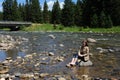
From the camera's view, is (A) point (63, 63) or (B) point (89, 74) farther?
(A) point (63, 63)

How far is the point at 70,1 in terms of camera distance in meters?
130

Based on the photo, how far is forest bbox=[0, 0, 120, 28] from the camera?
311ft

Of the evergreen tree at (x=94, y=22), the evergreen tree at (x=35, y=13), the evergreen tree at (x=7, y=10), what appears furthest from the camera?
the evergreen tree at (x=7, y=10)

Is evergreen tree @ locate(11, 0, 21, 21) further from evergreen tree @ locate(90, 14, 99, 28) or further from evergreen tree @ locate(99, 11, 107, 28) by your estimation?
evergreen tree @ locate(99, 11, 107, 28)

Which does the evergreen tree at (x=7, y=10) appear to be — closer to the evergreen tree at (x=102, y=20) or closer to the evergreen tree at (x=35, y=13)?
the evergreen tree at (x=35, y=13)

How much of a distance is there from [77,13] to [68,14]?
594 centimetres

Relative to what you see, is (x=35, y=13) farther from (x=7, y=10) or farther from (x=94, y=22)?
(x=94, y=22)

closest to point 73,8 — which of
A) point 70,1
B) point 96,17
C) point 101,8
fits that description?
point 70,1

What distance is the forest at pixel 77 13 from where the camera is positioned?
94.8 meters

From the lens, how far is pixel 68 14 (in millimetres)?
123188

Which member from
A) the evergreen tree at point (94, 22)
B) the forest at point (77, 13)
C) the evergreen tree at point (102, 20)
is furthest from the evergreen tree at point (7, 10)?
the evergreen tree at point (102, 20)

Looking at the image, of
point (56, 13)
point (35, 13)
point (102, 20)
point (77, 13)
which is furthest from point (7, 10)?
point (102, 20)

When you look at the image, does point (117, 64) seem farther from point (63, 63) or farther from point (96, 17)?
point (96, 17)

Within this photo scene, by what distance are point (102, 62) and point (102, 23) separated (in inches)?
2669
